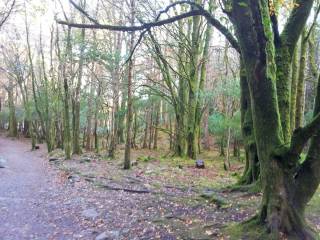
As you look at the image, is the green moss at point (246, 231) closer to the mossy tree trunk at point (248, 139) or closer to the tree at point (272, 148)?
the tree at point (272, 148)

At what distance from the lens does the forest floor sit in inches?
257

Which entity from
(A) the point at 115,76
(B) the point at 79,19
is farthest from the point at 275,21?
(B) the point at 79,19

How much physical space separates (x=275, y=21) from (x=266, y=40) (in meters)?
1.06

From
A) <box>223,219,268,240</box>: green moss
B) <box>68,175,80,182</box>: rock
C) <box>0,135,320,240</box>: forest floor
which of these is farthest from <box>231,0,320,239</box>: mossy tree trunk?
<box>68,175,80,182</box>: rock

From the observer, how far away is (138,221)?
7.19m

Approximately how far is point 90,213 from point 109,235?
6.03 feet

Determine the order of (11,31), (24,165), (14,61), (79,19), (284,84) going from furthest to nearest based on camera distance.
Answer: (14,61), (11,31), (79,19), (24,165), (284,84)

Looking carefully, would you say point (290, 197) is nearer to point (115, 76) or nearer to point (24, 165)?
point (115, 76)

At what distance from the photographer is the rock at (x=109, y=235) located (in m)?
6.41

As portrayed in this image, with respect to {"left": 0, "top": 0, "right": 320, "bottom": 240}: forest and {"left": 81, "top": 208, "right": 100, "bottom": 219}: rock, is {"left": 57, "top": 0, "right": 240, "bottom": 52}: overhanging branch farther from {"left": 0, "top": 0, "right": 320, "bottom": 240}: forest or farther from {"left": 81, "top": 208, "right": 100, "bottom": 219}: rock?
{"left": 81, "top": 208, "right": 100, "bottom": 219}: rock

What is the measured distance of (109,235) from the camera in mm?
6535

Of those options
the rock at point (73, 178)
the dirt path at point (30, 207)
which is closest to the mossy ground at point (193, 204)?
the rock at point (73, 178)

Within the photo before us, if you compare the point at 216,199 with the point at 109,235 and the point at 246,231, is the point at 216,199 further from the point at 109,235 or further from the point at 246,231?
the point at 109,235

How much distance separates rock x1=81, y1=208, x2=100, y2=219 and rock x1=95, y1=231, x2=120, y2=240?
1379mm
